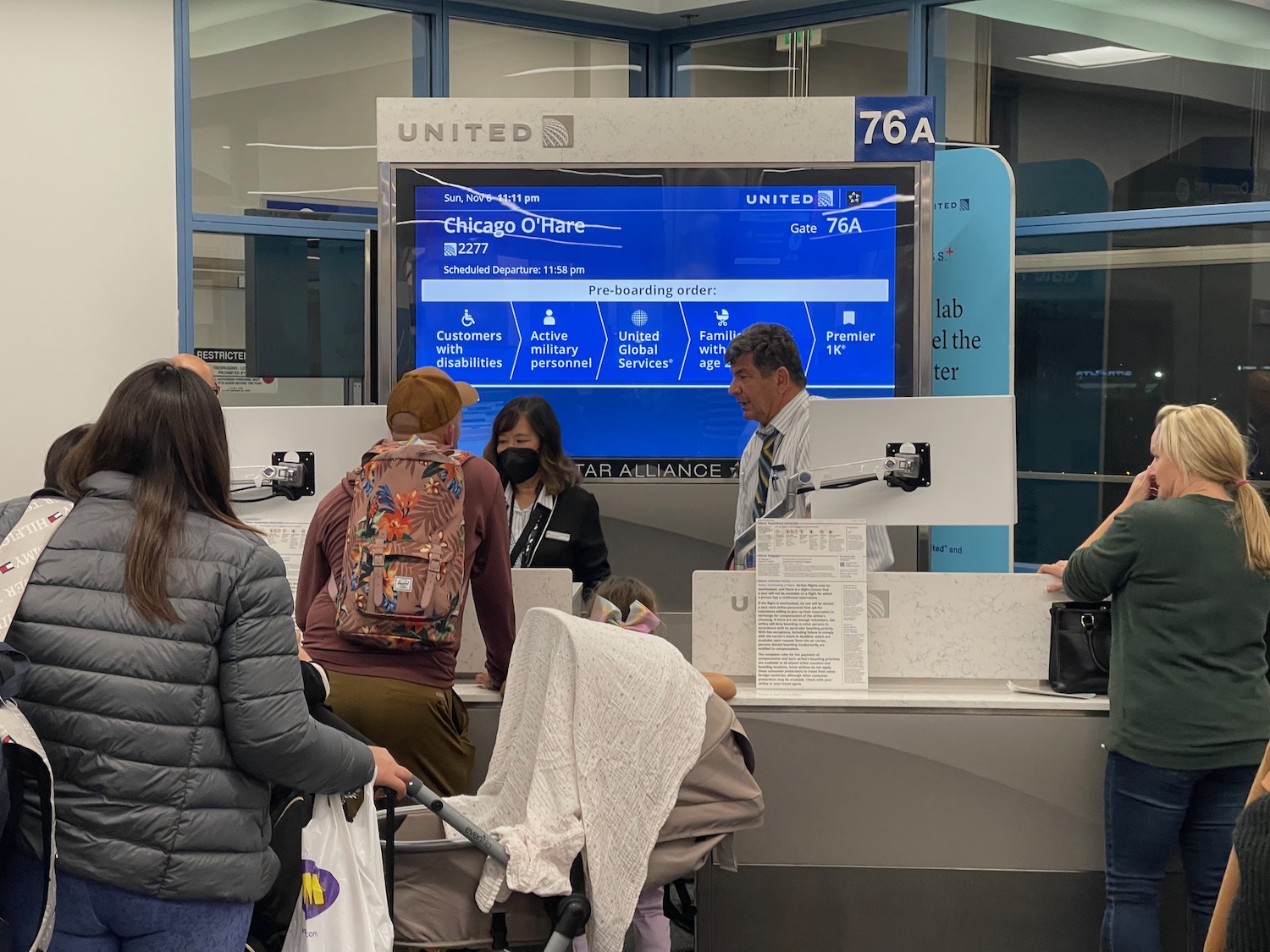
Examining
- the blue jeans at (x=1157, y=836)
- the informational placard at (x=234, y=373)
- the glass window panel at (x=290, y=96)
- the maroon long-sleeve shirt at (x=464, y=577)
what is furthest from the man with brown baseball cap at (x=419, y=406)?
the glass window panel at (x=290, y=96)

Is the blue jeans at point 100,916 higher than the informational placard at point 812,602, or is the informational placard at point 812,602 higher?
the informational placard at point 812,602

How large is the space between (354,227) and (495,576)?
12.0 ft

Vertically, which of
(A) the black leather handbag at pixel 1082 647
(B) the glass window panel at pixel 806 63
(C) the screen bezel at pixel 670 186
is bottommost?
(A) the black leather handbag at pixel 1082 647

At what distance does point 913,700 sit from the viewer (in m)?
3.26

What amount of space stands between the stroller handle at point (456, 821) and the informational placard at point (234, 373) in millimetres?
4055

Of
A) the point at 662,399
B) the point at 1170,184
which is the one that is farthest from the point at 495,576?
the point at 1170,184

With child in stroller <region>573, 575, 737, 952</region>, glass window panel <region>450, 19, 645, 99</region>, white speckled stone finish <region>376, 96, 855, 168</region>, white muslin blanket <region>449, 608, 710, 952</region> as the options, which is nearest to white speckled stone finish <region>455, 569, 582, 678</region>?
child in stroller <region>573, 575, 737, 952</region>

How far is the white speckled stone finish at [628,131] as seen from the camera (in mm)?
5262

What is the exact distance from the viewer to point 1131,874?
3.05m

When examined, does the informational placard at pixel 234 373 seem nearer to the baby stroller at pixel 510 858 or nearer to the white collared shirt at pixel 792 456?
the white collared shirt at pixel 792 456

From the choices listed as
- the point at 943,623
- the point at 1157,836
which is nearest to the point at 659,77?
the point at 943,623

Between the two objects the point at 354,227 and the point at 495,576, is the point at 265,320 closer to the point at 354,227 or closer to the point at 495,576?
the point at 354,227

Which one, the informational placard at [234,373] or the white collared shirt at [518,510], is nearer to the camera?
the white collared shirt at [518,510]

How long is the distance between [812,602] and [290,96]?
163 inches
